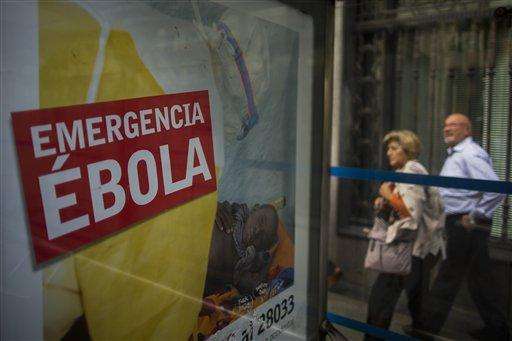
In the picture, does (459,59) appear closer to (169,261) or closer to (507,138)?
(507,138)

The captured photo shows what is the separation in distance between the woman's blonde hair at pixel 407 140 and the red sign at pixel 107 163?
184cm

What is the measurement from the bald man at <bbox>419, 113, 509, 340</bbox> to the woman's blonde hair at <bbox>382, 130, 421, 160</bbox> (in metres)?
0.19

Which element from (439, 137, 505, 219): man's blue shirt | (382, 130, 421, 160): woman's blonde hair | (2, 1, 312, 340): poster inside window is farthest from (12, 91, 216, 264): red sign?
(382, 130, 421, 160): woman's blonde hair

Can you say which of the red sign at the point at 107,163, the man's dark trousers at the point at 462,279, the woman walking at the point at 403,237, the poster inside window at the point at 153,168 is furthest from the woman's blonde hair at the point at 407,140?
the red sign at the point at 107,163

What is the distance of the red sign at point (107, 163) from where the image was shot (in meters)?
1.03

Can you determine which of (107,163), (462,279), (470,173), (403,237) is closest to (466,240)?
(462,279)

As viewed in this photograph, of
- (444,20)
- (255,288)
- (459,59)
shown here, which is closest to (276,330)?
(255,288)

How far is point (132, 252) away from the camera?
4.20 feet

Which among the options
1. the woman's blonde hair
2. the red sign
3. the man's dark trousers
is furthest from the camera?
the woman's blonde hair

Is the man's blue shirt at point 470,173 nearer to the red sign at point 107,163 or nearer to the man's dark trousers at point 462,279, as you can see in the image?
the man's dark trousers at point 462,279

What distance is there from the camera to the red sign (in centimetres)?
103

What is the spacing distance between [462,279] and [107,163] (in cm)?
255

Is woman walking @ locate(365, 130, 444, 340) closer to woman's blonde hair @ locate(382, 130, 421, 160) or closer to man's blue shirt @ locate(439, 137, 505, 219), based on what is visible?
woman's blonde hair @ locate(382, 130, 421, 160)

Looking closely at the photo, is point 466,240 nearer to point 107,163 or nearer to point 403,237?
point 403,237
